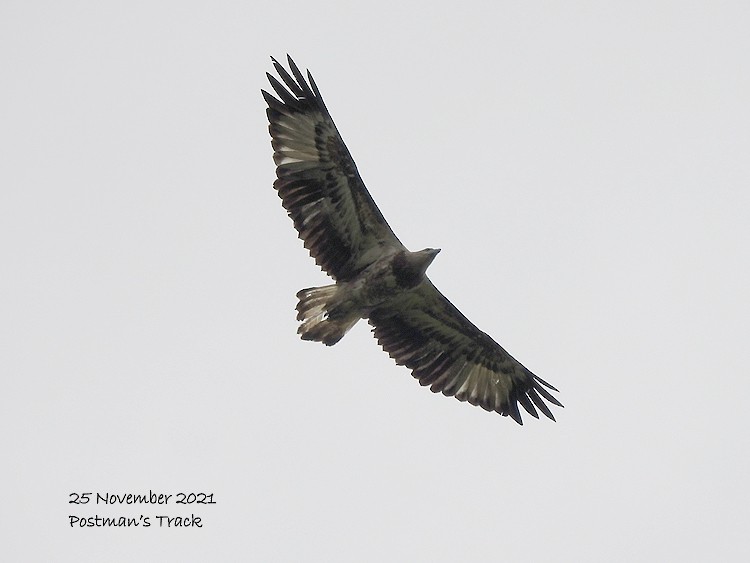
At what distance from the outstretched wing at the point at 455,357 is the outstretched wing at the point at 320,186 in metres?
1.07

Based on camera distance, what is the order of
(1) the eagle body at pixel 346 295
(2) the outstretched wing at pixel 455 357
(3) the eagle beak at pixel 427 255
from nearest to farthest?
(3) the eagle beak at pixel 427 255 < (1) the eagle body at pixel 346 295 < (2) the outstretched wing at pixel 455 357

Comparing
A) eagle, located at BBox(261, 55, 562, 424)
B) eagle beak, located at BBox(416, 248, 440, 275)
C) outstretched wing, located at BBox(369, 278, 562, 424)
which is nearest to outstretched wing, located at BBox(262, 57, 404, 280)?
eagle, located at BBox(261, 55, 562, 424)

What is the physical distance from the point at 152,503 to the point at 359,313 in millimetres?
3944

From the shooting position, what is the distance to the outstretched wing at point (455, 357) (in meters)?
16.8

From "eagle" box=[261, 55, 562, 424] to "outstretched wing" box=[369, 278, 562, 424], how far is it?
0.04 ft

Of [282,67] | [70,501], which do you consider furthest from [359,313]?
[70,501]

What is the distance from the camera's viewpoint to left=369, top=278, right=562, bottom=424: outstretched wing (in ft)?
55.0

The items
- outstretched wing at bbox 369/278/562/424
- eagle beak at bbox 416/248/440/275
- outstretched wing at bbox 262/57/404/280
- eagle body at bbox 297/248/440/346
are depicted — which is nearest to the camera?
outstretched wing at bbox 262/57/404/280

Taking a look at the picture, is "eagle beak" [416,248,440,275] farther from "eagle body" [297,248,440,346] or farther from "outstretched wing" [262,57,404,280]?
"outstretched wing" [262,57,404,280]

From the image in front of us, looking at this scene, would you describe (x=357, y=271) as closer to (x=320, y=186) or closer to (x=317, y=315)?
(x=317, y=315)

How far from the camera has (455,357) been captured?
17188 mm

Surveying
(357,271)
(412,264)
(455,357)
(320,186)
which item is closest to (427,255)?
(412,264)

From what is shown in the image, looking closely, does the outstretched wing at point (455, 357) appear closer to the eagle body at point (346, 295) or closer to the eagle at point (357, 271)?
the eagle at point (357, 271)

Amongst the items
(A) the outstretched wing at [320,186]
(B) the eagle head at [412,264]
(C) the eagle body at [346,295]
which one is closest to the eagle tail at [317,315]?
(C) the eagle body at [346,295]
